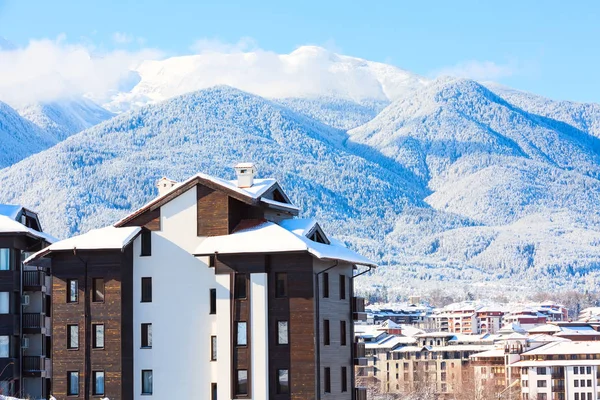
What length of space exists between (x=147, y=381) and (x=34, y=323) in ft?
41.6

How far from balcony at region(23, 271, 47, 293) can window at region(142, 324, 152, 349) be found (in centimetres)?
1159

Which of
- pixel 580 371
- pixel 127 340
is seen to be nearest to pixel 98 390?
pixel 127 340

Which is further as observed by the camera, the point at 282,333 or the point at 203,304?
the point at 203,304

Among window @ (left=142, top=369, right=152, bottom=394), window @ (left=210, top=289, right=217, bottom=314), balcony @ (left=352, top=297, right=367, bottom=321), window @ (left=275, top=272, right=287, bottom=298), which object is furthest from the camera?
balcony @ (left=352, top=297, right=367, bottom=321)

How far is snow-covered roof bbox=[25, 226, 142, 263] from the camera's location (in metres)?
64.2

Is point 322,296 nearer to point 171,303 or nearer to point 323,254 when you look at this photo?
point 323,254

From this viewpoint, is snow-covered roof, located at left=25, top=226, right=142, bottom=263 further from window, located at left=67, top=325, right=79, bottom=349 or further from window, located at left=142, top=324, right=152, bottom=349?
window, located at left=142, top=324, right=152, bottom=349

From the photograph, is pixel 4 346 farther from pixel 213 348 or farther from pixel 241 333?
pixel 241 333

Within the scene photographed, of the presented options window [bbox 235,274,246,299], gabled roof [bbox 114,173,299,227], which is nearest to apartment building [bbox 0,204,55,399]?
gabled roof [bbox 114,173,299,227]

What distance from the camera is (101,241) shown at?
6462 cm

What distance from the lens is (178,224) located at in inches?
2581

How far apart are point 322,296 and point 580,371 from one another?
133139 mm

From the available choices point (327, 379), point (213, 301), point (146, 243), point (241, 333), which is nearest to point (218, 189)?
point (146, 243)

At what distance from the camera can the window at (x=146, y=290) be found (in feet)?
214
